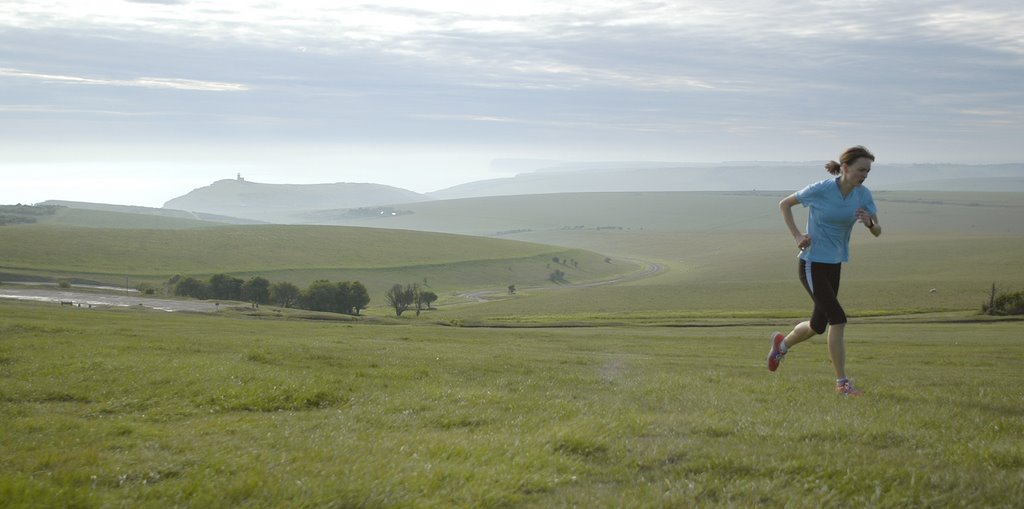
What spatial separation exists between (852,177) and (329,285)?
103m

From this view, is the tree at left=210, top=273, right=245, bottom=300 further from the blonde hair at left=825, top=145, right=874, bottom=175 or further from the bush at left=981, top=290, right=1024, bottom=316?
the blonde hair at left=825, top=145, right=874, bottom=175

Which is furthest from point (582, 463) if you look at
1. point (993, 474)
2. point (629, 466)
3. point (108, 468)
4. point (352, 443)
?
point (108, 468)

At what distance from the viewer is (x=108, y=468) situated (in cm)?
711

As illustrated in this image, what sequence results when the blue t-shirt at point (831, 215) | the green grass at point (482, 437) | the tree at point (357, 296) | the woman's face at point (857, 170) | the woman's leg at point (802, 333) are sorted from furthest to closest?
1. the tree at point (357, 296)
2. the woman's leg at point (802, 333)
3. the blue t-shirt at point (831, 215)
4. the woman's face at point (857, 170)
5. the green grass at point (482, 437)

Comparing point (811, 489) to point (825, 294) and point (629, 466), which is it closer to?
point (629, 466)

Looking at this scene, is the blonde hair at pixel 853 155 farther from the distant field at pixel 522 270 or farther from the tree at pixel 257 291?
the tree at pixel 257 291

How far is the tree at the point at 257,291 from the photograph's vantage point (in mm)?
113938

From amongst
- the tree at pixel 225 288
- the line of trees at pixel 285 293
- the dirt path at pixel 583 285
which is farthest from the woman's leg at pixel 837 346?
the dirt path at pixel 583 285

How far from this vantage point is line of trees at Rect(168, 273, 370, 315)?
109 metres

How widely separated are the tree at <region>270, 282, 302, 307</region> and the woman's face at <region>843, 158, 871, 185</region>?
105736mm

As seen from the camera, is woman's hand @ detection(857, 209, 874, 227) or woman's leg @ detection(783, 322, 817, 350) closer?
woman's hand @ detection(857, 209, 874, 227)

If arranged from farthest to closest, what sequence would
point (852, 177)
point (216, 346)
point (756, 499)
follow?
1. point (216, 346)
2. point (852, 177)
3. point (756, 499)

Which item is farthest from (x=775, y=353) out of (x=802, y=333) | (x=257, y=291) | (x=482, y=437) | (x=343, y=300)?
(x=257, y=291)

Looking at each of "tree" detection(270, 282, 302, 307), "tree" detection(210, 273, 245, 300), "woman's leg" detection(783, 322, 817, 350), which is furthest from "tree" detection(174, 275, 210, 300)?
"woman's leg" detection(783, 322, 817, 350)
